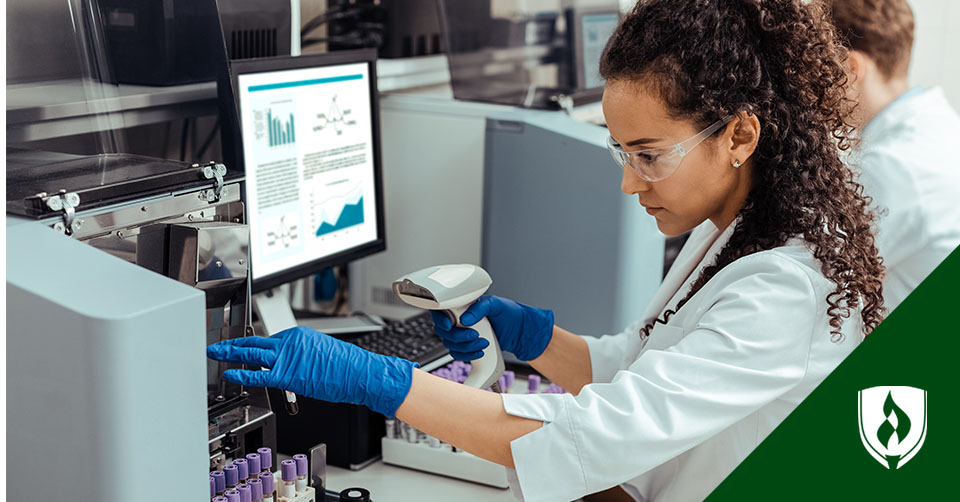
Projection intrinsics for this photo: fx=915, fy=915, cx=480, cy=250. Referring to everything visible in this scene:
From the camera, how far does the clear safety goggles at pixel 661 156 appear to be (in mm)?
1098

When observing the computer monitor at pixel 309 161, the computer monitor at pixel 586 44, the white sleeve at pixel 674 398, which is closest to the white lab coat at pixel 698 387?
the white sleeve at pixel 674 398

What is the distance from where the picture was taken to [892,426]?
1056mm

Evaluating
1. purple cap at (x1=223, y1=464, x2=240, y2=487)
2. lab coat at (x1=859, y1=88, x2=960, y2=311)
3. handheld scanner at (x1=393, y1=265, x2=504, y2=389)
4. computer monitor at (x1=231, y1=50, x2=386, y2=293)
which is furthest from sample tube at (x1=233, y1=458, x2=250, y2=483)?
lab coat at (x1=859, y1=88, x2=960, y2=311)

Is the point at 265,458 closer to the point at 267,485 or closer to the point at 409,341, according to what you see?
the point at 267,485

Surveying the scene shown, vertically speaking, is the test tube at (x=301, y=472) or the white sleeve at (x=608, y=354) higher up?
the white sleeve at (x=608, y=354)

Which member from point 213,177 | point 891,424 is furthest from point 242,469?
point 891,424

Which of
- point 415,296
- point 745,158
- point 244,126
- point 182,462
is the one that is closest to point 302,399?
point 415,296

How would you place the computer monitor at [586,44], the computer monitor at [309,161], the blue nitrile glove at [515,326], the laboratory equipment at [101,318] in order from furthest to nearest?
the computer monitor at [586,44]
the computer monitor at [309,161]
the blue nitrile glove at [515,326]
the laboratory equipment at [101,318]

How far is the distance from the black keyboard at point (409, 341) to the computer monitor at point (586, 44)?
0.87 meters

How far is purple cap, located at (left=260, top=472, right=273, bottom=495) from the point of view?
1.03 m

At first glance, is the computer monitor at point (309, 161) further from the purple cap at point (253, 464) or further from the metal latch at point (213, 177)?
the purple cap at point (253, 464)

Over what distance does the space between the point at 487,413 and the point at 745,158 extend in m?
0.44

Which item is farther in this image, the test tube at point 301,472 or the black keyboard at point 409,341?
the black keyboard at point 409,341

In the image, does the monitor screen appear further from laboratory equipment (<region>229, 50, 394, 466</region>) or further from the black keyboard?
the black keyboard
